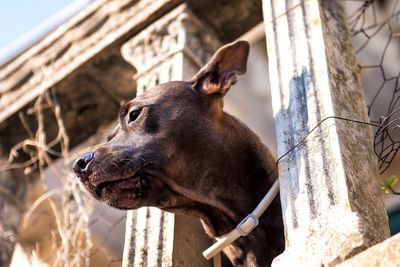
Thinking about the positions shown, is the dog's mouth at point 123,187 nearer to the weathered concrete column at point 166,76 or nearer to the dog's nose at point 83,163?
the dog's nose at point 83,163

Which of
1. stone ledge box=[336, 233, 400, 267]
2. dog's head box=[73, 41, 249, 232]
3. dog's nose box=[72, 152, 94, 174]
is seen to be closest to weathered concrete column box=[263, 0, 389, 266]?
stone ledge box=[336, 233, 400, 267]

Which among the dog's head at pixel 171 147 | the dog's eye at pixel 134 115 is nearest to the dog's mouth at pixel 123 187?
the dog's head at pixel 171 147

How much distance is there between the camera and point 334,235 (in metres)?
2.32

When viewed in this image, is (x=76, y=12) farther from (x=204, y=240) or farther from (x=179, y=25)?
(x=204, y=240)

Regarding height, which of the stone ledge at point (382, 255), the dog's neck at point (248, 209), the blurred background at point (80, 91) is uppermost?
the blurred background at point (80, 91)

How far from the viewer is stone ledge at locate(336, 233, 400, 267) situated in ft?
6.65

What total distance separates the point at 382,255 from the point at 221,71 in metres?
1.32

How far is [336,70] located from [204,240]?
90 centimetres

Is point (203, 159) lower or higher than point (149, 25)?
lower

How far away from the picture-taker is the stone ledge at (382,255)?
2028 millimetres

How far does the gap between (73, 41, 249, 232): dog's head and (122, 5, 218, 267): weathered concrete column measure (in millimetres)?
215

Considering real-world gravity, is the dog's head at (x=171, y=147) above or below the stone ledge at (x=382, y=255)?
above

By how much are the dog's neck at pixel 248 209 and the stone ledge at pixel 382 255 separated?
829 mm

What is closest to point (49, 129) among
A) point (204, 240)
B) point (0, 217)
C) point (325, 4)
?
point (0, 217)
